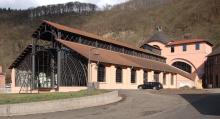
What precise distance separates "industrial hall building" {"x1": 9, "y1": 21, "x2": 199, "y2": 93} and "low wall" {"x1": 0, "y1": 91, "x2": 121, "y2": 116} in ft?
52.9

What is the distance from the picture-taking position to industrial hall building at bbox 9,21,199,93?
51844 mm

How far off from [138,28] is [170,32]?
58.4 feet

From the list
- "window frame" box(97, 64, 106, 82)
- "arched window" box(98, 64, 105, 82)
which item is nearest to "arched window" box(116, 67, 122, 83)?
"window frame" box(97, 64, 106, 82)

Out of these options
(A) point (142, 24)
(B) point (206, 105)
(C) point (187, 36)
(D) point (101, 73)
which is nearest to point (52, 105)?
(B) point (206, 105)

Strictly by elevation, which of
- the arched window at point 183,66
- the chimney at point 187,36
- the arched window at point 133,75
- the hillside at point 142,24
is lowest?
the arched window at point 133,75

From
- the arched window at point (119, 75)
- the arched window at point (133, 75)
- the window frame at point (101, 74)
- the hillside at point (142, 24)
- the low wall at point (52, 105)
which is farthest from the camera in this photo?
the hillside at point (142, 24)

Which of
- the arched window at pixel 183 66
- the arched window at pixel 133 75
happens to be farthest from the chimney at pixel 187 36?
→ the arched window at pixel 133 75

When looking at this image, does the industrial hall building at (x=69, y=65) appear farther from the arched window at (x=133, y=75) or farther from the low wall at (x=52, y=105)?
the low wall at (x=52, y=105)

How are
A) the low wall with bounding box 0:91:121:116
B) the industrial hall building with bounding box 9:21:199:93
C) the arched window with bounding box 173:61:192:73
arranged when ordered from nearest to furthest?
the low wall with bounding box 0:91:121:116 < the industrial hall building with bounding box 9:21:199:93 < the arched window with bounding box 173:61:192:73

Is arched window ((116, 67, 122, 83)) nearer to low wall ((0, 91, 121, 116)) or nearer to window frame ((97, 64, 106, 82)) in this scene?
window frame ((97, 64, 106, 82))

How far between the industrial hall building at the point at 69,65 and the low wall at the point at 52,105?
1613cm

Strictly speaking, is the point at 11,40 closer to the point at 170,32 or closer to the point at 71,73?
the point at 170,32

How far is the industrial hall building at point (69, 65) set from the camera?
51844 millimetres

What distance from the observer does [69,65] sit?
52.8m
